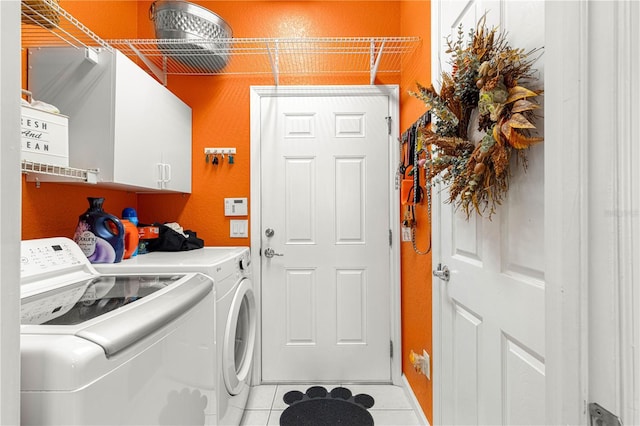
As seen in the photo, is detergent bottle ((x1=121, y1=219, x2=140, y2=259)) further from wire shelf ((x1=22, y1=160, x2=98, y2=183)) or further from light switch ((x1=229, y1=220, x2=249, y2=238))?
light switch ((x1=229, y1=220, x2=249, y2=238))

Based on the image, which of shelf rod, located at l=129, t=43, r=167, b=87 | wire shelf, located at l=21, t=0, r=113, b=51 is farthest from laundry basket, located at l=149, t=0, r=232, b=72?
wire shelf, located at l=21, t=0, r=113, b=51

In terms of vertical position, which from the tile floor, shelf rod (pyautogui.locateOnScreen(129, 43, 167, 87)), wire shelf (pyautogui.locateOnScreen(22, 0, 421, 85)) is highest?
wire shelf (pyautogui.locateOnScreen(22, 0, 421, 85))

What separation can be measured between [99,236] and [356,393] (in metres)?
1.84

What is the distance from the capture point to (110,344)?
688 millimetres

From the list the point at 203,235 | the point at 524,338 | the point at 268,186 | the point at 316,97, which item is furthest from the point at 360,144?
the point at 524,338

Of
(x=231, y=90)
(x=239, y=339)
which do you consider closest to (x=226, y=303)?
(x=239, y=339)

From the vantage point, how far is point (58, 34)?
148 centimetres

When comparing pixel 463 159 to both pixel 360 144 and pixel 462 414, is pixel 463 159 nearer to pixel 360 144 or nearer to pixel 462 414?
pixel 462 414

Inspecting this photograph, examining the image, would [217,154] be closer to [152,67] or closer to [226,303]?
[152,67]

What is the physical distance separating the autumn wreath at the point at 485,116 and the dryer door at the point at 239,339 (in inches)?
47.2

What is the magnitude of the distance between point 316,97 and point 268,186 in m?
0.75

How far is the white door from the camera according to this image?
81 cm

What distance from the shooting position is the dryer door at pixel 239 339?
1.50 metres

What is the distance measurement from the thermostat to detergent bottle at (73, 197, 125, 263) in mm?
787
